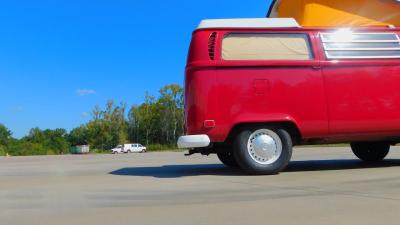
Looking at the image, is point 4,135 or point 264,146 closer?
point 264,146

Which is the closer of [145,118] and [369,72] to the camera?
[369,72]

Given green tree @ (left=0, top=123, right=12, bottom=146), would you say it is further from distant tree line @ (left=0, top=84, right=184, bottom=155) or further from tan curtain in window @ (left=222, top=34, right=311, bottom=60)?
tan curtain in window @ (left=222, top=34, right=311, bottom=60)

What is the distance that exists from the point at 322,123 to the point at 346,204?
3398 millimetres

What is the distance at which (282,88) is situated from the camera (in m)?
7.91

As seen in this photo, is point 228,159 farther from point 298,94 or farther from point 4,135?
point 4,135

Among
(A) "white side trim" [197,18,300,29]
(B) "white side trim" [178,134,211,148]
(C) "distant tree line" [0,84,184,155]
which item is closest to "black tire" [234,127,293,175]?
(B) "white side trim" [178,134,211,148]

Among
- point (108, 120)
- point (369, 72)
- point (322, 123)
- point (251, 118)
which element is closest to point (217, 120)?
point (251, 118)

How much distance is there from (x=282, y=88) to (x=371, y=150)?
12.5ft

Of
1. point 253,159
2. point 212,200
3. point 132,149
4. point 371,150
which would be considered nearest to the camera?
point 212,200

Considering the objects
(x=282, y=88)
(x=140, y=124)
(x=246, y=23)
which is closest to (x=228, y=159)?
(x=282, y=88)

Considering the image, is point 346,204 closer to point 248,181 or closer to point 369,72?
point 248,181

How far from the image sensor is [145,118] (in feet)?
299

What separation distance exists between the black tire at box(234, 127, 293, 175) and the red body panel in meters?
0.23

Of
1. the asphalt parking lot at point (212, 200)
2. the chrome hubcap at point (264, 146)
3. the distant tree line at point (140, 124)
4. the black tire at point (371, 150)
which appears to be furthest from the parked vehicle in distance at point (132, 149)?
the chrome hubcap at point (264, 146)
